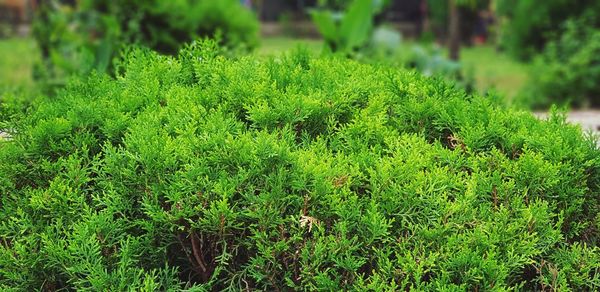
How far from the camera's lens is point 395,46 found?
24.8ft

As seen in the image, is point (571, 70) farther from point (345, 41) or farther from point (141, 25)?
point (141, 25)

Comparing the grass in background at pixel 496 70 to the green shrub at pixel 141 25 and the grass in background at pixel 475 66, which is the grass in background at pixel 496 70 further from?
the green shrub at pixel 141 25

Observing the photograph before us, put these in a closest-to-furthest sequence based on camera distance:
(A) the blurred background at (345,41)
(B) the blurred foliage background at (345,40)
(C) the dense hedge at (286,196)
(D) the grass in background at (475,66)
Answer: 1. (C) the dense hedge at (286,196)
2. (A) the blurred background at (345,41)
3. (B) the blurred foliage background at (345,40)
4. (D) the grass in background at (475,66)

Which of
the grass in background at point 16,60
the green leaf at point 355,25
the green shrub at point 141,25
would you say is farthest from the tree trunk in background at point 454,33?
the grass in background at point 16,60

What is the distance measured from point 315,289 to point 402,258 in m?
0.24

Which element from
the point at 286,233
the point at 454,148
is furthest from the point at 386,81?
the point at 286,233

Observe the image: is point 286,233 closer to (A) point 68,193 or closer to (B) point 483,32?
(A) point 68,193

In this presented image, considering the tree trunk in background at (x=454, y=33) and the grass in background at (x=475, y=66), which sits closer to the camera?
the tree trunk in background at (x=454, y=33)

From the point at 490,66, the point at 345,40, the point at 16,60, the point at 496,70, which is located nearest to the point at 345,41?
the point at 345,40

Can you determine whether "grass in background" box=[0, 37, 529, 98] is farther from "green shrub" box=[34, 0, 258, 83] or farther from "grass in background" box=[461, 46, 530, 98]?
"green shrub" box=[34, 0, 258, 83]

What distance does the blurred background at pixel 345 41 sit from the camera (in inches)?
227

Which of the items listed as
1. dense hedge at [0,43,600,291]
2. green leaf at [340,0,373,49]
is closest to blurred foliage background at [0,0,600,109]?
green leaf at [340,0,373,49]

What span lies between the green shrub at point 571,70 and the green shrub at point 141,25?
387 centimetres

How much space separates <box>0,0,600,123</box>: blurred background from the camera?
18.9 feet
